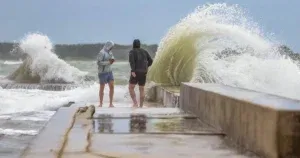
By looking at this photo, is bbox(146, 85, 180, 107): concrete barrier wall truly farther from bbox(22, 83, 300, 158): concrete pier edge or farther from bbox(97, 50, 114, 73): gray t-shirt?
bbox(22, 83, 300, 158): concrete pier edge

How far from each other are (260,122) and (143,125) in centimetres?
272

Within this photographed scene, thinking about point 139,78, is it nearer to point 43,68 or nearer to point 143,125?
point 143,125

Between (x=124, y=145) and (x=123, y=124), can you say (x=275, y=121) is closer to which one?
(x=124, y=145)

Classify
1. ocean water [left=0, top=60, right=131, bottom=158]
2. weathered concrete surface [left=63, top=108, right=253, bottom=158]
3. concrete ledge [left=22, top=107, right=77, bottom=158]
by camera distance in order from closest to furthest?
1. concrete ledge [left=22, top=107, right=77, bottom=158]
2. weathered concrete surface [left=63, top=108, right=253, bottom=158]
3. ocean water [left=0, top=60, right=131, bottom=158]

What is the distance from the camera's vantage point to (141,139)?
6203 mm

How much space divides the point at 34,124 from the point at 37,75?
2356cm

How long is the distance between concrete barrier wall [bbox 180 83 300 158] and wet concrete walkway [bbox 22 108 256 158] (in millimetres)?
166

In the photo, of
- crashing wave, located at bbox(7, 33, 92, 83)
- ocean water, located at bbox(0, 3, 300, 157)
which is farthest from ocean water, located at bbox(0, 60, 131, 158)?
crashing wave, located at bbox(7, 33, 92, 83)

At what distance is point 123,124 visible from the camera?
7.68 metres

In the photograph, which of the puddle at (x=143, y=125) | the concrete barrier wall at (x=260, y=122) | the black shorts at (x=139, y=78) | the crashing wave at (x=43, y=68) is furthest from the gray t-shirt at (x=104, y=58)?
the crashing wave at (x=43, y=68)

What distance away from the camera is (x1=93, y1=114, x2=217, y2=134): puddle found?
6.95 m

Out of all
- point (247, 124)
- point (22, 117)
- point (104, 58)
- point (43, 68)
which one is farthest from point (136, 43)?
point (43, 68)

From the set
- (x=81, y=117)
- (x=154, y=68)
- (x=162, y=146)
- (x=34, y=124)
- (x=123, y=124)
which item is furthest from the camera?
(x=154, y=68)

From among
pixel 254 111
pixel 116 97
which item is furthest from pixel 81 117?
pixel 116 97
